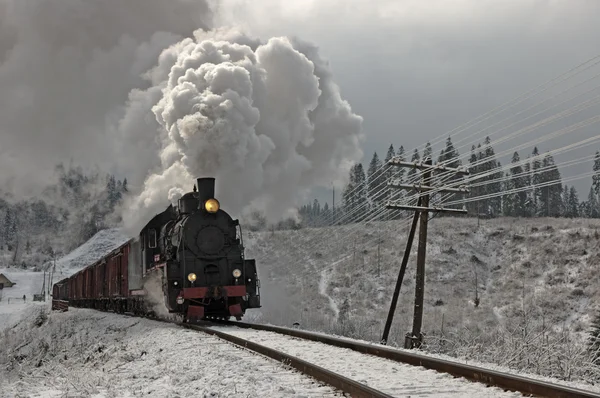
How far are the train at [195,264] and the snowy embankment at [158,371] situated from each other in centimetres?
168

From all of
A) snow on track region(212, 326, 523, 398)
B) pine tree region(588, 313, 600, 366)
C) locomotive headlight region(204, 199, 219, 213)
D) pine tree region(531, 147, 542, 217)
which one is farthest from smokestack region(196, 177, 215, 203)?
pine tree region(531, 147, 542, 217)

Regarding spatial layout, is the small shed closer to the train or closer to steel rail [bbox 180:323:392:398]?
the train

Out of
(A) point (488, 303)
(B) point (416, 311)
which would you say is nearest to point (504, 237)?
(A) point (488, 303)

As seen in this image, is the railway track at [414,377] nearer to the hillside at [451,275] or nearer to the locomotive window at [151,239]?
the hillside at [451,275]

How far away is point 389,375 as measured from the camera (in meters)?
7.97

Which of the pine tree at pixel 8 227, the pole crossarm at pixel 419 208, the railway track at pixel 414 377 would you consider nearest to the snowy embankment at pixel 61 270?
the pine tree at pixel 8 227

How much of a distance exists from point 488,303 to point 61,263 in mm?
103691

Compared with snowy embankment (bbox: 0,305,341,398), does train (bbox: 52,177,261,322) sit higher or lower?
higher

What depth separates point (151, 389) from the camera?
801 centimetres

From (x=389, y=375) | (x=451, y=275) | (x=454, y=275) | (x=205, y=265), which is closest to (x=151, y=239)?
(x=205, y=265)

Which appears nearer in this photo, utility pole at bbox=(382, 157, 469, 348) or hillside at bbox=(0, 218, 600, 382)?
utility pole at bbox=(382, 157, 469, 348)

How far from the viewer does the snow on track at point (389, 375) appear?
22.1ft

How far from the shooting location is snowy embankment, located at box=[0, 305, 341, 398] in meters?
7.50

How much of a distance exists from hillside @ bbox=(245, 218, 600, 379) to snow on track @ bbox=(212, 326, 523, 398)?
1218cm
